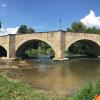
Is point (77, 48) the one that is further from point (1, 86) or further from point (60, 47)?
point (1, 86)

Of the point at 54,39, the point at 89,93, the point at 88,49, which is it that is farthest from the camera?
the point at 88,49

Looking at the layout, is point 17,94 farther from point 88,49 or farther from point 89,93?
point 88,49

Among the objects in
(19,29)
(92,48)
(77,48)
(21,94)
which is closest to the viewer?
(21,94)

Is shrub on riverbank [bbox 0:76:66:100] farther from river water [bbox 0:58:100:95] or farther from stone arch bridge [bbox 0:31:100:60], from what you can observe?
stone arch bridge [bbox 0:31:100:60]

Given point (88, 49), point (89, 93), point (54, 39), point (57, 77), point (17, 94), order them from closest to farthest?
point (89, 93)
point (17, 94)
point (57, 77)
point (54, 39)
point (88, 49)

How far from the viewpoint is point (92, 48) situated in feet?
199

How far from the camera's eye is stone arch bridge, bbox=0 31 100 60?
47.8 meters

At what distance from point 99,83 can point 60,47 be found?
125 feet

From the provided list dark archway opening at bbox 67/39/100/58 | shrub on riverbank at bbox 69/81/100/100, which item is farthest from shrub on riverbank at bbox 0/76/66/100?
dark archway opening at bbox 67/39/100/58

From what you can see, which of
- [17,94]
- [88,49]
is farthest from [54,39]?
[17,94]

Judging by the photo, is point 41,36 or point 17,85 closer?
point 17,85

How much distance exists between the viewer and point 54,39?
48.5 m

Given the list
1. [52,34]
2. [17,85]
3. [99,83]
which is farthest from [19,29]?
[99,83]

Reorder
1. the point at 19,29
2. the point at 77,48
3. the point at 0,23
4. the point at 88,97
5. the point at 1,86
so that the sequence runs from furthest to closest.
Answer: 1. the point at 19,29
2. the point at 77,48
3. the point at 0,23
4. the point at 1,86
5. the point at 88,97
